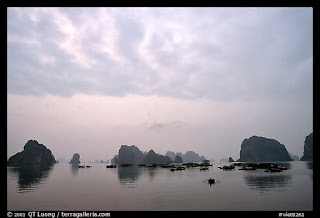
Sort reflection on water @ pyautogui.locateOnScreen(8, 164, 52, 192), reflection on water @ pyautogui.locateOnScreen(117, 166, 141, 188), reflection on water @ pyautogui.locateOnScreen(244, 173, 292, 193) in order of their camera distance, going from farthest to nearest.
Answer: reflection on water @ pyautogui.locateOnScreen(117, 166, 141, 188) → reflection on water @ pyautogui.locateOnScreen(8, 164, 52, 192) → reflection on water @ pyautogui.locateOnScreen(244, 173, 292, 193)

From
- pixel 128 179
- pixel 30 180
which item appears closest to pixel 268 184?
pixel 128 179

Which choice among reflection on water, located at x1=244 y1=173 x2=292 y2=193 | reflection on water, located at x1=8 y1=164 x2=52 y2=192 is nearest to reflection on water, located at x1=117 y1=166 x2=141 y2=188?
reflection on water, located at x1=8 y1=164 x2=52 y2=192

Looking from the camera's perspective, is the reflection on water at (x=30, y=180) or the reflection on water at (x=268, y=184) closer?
the reflection on water at (x=268, y=184)

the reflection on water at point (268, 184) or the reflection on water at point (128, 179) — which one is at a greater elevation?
the reflection on water at point (268, 184)

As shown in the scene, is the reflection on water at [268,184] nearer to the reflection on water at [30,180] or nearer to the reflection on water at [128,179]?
the reflection on water at [128,179]

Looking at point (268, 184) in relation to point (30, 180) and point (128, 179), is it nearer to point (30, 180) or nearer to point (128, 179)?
point (128, 179)

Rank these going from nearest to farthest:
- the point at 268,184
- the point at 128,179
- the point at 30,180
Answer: the point at 268,184
the point at 30,180
the point at 128,179

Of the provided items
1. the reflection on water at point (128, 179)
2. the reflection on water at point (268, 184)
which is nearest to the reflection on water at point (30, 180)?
the reflection on water at point (128, 179)

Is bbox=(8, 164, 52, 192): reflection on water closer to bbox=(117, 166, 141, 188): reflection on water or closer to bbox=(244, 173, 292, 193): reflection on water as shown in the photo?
bbox=(117, 166, 141, 188): reflection on water

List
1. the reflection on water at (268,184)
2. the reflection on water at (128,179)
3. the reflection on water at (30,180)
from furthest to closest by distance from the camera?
1. the reflection on water at (128,179)
2. the reflection on water at (30,180)
3. the reflection on water at (268,184)

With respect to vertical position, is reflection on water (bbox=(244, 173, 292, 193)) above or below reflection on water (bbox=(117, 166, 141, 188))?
above

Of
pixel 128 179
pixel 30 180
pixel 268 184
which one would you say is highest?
pixel 268 184
